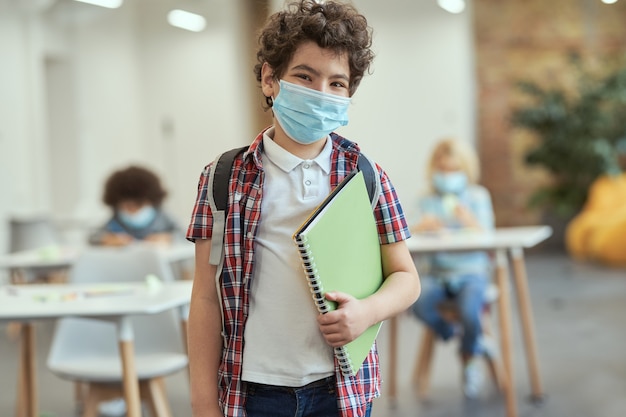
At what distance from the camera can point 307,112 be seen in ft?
4.67

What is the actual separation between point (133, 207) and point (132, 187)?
0.12 metres

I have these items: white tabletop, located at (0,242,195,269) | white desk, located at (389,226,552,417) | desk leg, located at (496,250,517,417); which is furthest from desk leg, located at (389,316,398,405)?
white tabletop, located at (0,242,195,269)

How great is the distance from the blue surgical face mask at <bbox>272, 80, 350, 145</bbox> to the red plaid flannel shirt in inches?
2.3

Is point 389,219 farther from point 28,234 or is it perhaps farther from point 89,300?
point 28,234

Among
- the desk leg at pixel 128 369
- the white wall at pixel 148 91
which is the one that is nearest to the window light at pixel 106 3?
the white wall at pixel 148 91

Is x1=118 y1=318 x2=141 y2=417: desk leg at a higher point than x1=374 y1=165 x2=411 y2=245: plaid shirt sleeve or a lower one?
lower

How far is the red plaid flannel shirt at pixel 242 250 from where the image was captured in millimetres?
1428

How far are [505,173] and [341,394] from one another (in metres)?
10.4

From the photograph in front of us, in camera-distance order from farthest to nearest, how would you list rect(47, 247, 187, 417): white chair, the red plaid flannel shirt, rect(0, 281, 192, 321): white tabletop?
rect(47, 247, 187, 417): white chair < rect(0, 281, 192, 321): white tabletop < the red plaid flannel shirt

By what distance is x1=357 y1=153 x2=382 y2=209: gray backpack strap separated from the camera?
4.81 ft

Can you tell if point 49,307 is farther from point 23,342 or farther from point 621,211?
point 621,211

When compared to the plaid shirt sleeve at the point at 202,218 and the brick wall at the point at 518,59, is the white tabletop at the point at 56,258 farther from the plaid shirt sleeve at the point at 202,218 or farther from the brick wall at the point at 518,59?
the brick wall at the point at 518,59

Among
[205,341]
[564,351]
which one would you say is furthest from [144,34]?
[205,341]

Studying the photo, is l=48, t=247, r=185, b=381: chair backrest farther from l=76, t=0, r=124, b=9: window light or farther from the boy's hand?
l=76, t=0, r=124, b=9: window light
